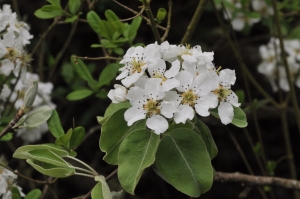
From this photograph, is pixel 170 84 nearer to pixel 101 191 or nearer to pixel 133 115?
pixel 133 115

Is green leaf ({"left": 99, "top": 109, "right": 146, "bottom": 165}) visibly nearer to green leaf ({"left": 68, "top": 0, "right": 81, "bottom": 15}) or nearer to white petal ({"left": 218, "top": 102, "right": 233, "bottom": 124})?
white petal ({"left": 218, "top": 102, "right": 233, "bottom": 124})

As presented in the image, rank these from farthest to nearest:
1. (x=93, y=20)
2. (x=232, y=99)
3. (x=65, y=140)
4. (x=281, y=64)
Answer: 1. (x=281, y=64)
2. (x=93, y=20)
3. (x=65, y=140)
4. (x=232, y=99)

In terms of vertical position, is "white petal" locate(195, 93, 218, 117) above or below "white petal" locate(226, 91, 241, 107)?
above

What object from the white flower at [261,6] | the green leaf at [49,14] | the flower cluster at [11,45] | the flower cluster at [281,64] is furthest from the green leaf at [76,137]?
the white flower at [261,6]

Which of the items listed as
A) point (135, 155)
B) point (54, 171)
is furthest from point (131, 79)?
point (54, 171)

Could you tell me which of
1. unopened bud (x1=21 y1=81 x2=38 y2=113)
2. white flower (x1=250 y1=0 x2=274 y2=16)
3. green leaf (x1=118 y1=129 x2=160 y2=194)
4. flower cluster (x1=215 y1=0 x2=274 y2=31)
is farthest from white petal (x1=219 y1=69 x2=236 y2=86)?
white flower (x1=250 y1=0 x2=274 y2=16)

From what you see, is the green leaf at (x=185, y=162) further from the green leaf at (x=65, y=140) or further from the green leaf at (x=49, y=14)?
the green leaf at (x=49, y=14)

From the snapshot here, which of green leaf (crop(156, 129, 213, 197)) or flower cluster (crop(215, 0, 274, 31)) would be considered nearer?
green leaf (crop(156, 129, 213, 197))
